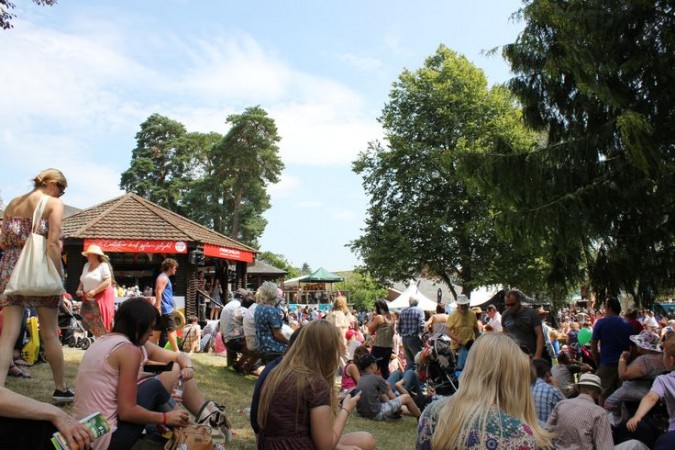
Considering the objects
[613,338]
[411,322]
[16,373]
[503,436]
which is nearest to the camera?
[503,436]

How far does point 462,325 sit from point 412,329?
3.54 feet

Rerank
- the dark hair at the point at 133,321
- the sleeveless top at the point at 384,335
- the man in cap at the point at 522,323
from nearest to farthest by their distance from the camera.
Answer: the dark hair at the point at 133,321
the man in cap at the point at 522,323
the sleeveless top at the point at 384,335

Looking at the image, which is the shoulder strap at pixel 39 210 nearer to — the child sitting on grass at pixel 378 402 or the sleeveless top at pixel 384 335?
the child sitting on grass at pixel 378 402

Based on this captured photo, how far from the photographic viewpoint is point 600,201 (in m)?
7.25

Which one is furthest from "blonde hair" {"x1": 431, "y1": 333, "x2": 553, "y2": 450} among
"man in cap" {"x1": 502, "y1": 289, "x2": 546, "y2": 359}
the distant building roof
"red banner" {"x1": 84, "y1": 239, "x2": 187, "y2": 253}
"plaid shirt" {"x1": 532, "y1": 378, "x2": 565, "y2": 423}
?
the distant building roof

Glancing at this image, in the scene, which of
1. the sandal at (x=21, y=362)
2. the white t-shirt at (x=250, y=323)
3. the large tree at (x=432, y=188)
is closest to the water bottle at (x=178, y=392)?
the sandal at (x=21, y=362)

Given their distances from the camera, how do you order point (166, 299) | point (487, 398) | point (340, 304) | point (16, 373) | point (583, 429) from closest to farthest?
point (487, 398), point (583, 429), point (16, 373), point (166, 299), point (340, 304)

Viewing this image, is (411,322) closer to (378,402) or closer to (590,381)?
(378,402)

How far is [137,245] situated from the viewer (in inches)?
656

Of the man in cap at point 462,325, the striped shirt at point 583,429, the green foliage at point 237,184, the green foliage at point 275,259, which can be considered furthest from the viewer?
the green foliage at point 275,259

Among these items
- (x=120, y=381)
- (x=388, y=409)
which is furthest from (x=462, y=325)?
(x=120, y=381)

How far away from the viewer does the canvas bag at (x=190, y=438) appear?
3.75 m

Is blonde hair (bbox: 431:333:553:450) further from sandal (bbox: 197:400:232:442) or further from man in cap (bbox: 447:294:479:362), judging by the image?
man in cap (bbox: 447:294:479:362)

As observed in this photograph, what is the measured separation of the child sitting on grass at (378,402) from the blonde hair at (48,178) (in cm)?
425
